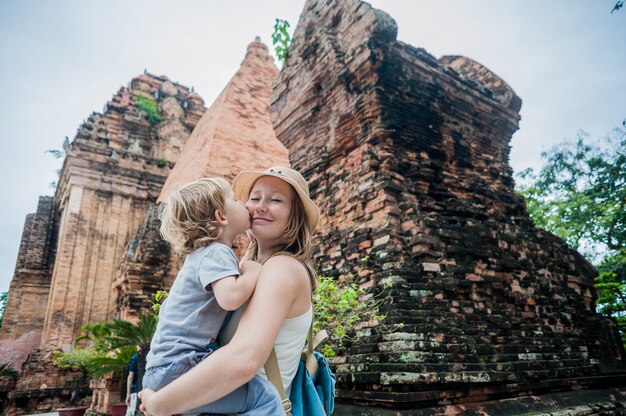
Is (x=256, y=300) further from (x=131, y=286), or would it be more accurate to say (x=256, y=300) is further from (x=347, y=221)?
(x=131, y=286)

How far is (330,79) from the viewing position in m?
5.51

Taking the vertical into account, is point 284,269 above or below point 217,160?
below

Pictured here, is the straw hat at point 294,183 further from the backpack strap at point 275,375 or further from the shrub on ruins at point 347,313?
the shrub on ruins at point 347,313

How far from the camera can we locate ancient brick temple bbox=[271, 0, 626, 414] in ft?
11.6

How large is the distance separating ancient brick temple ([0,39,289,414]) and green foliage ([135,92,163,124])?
5cm

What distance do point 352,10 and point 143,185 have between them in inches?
538

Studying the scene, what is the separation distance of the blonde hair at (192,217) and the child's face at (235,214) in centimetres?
3

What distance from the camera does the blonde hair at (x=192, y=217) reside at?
4.78 feet

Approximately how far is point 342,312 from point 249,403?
277 centimetres

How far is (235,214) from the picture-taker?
61.3 inches

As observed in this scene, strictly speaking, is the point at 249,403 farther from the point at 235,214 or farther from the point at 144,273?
the point at 144,273

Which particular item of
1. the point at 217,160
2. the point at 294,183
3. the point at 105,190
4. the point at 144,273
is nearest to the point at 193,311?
the point at 294,183

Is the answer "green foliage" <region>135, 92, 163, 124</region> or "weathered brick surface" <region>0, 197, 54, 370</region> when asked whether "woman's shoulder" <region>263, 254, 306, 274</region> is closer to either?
"weathered brick surface" <region>0, 197, 54, 370</region>

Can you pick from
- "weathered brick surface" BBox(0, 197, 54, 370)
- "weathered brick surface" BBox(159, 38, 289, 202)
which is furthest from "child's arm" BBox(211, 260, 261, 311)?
"weathered brick surface" BBox(0, 197, 54, 370)
